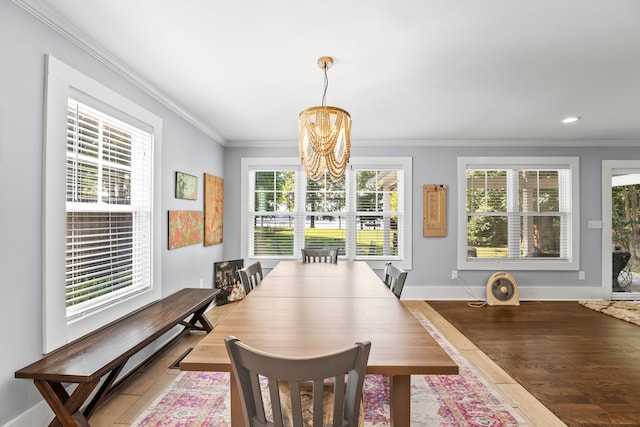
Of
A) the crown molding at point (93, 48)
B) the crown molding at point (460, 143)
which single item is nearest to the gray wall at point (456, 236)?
the crown molding at point (460, 143)

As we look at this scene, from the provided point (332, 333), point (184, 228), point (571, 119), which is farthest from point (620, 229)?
point (184, 228)

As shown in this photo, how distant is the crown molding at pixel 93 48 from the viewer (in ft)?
5.55

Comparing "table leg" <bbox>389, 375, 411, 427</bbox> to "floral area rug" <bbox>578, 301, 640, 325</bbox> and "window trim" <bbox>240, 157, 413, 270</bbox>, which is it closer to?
"window trim" <bbox>240, 157, 413, 270</bbox>

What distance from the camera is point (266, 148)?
4.83 m

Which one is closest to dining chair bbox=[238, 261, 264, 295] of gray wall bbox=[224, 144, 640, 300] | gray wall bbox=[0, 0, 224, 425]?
gray wall bbox=[0, 0, 224, 425]

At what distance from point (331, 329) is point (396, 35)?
180 cm

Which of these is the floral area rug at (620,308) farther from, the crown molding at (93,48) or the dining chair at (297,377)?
the crown molding at (93,48)

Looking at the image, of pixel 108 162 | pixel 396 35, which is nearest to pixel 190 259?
pixel 108 162

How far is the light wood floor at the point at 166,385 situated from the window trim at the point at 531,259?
181cm

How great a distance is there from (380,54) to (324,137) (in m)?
0.72

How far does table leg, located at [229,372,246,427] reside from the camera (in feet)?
4.17

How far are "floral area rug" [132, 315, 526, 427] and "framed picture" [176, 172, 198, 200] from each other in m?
1.78

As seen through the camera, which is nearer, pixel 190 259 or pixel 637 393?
pixel 637 393

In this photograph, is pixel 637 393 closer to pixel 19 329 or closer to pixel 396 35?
pixel 396 35
